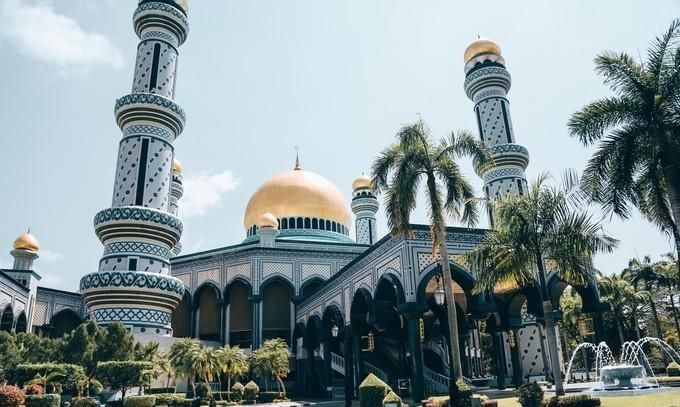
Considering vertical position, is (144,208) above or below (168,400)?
above

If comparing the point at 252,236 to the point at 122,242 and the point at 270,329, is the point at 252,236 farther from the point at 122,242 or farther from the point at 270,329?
the point at 122,242

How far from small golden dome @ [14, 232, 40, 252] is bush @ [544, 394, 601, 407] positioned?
43.3 metres

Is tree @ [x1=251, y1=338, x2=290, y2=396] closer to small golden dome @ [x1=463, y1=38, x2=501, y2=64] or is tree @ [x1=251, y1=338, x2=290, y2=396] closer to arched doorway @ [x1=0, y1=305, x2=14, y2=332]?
arched doorway @ [x1=0, y1=305, x2=14, y2=332]

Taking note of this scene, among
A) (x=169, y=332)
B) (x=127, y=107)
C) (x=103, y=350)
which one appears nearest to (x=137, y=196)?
(x=127, y=107)

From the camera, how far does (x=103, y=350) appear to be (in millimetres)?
22984

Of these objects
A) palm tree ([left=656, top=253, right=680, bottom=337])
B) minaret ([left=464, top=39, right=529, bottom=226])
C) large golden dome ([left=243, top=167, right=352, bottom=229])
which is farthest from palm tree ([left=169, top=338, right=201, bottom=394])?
palm tree ([left=656, top=253, right=680, bottom=337])

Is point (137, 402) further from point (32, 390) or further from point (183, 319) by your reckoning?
point (183, 319)

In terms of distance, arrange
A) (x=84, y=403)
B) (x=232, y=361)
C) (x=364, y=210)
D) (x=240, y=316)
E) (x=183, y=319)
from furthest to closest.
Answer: (x=364, y=210), (x=183, y=319), (x=240, y=316), (x=232, y=361), (x=84, y=403)

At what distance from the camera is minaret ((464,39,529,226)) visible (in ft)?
114

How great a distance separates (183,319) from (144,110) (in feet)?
57.5

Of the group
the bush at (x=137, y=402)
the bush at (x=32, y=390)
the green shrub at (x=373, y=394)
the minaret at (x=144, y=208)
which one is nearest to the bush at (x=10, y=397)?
the bush at (x=32, y=390)

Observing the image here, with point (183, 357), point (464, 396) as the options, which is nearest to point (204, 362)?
point (183, 357)

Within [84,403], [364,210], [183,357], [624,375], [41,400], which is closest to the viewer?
[624,375]

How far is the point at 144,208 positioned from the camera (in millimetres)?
32125
